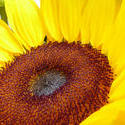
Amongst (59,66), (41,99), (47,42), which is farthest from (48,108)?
(47,42)

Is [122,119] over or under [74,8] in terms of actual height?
under

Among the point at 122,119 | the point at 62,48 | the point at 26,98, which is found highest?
the point at 62,48

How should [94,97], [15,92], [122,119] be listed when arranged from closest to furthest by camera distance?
[122,119] < [94,97] < [15,92]

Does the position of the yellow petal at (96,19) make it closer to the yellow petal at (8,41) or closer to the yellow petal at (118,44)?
the yellow petal at (118,44)

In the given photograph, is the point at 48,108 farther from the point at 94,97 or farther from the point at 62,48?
the point at 62,48

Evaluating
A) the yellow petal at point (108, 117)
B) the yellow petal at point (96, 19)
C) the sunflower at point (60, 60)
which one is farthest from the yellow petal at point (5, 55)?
the yellow petal at point (108, 117)

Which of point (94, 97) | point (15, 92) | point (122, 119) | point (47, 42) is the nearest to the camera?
point (122, 119)

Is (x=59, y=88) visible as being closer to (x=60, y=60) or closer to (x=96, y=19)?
(x=60, y=60)
